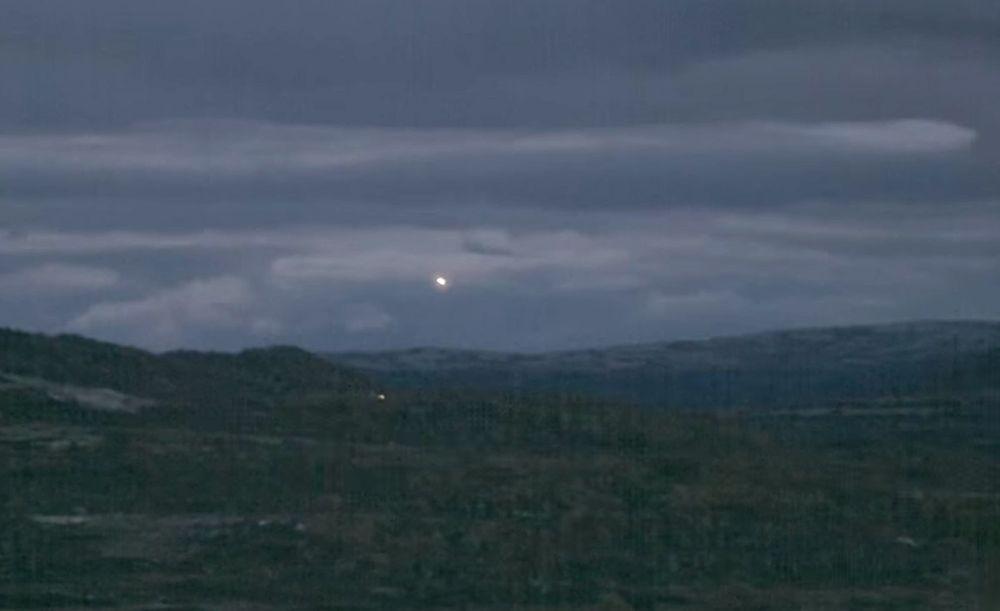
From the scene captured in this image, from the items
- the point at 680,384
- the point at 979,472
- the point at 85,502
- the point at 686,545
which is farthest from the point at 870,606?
the point at 680,384

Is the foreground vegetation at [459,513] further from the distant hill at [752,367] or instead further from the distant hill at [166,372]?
the distant hill at [752,367]

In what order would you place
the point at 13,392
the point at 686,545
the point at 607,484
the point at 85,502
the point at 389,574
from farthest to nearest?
the point at 13,392, the point at 607,484, the point at 85,502, the point at 686,545, the point at 389,574

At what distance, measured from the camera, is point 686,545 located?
35.8 metres

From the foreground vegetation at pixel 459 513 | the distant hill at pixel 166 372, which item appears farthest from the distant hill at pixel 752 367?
the foreground vegetation at pixel 459 513

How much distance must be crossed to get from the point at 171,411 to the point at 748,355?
8485cm

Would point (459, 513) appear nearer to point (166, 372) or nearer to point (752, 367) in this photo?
point (166, 372)

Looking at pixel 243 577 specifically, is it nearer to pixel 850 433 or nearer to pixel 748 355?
pixel 850 433

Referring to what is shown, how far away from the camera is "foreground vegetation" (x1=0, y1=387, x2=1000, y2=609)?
30641mm

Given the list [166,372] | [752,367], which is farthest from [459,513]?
[752,367]

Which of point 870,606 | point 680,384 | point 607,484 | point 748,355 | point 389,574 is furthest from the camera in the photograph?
Result: point 748,355

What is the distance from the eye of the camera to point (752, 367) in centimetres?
12544

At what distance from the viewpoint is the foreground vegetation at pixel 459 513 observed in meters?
30.6

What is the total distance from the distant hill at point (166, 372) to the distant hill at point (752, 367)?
106 feet

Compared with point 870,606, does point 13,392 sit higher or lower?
higher
